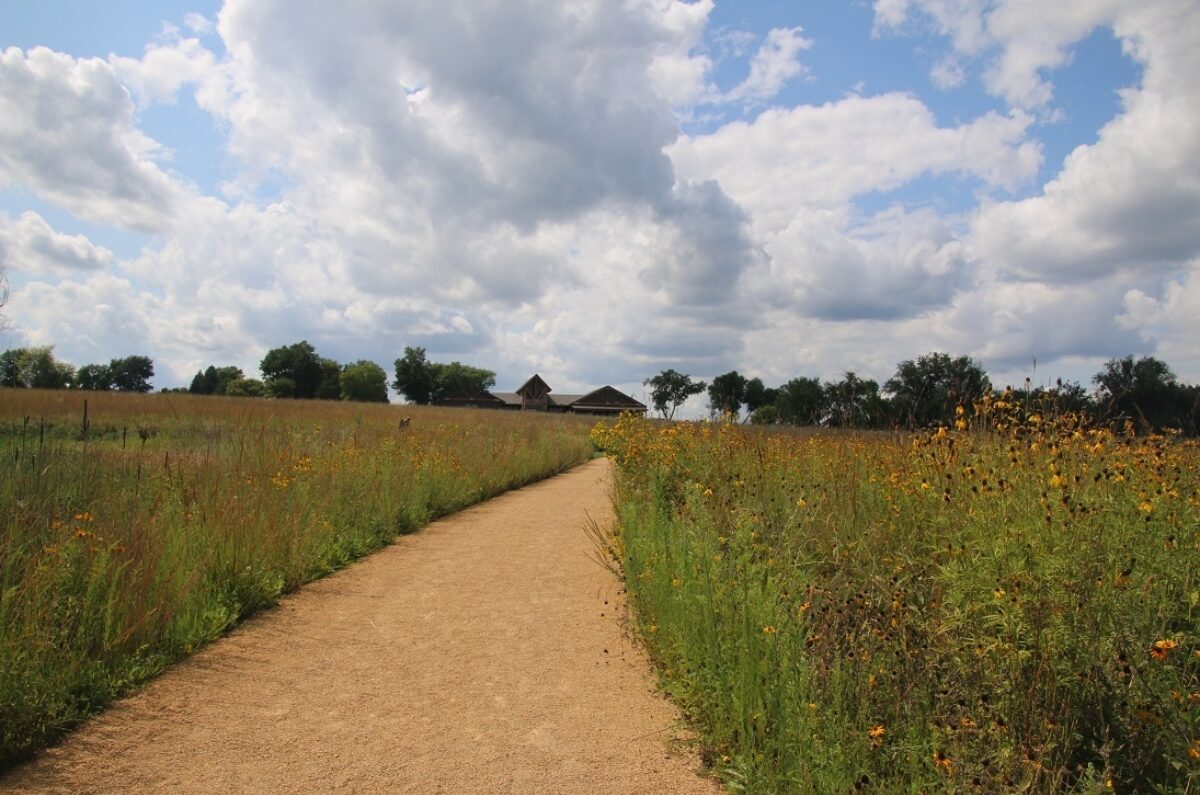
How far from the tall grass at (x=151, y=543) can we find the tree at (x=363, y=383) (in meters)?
79.9

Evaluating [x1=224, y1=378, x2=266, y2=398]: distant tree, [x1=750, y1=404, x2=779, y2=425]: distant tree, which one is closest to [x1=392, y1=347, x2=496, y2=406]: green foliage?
[x1=224, y1=378, x2=266, y2=398]: distant tree

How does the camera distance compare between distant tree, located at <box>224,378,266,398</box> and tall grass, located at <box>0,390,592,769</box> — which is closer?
tall grass, located at <box>0,390,592,769</box>

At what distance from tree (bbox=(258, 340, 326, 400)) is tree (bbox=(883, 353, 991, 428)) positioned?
87457 millimetres

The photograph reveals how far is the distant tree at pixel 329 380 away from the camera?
9275 centimetres

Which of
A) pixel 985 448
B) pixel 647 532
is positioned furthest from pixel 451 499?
pixel 985 448

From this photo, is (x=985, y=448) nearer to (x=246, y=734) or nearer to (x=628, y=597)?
(x=628, y=597)

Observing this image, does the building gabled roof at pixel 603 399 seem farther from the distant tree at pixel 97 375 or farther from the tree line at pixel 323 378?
the distant tree at pixel 97 375

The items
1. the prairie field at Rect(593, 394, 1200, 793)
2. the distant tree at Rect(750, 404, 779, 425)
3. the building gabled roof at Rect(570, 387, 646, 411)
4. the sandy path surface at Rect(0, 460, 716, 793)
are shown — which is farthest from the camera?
the building gabled roof at Rect(570, 387, 646, 411)

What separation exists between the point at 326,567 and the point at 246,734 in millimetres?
3651

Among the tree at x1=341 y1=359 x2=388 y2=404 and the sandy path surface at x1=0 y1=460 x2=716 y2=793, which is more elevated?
the tree at x1=341 y1=359 x2=388 y2=404

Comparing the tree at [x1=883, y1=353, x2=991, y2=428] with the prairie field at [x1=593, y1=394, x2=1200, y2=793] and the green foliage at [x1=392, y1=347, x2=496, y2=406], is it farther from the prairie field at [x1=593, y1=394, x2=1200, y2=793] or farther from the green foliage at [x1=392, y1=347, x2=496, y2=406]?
the green foliage at [x1=392, y1=347, x2=496, y2=406]

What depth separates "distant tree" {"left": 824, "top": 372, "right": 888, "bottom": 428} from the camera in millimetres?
8664

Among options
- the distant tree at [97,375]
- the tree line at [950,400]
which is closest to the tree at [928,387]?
the tree line at [950,400]

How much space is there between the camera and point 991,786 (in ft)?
8.81
